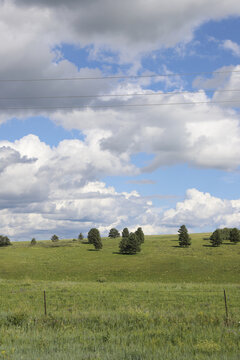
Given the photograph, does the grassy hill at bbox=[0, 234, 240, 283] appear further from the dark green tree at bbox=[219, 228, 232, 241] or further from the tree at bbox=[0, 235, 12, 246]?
the tree at bbox=[0, 235, 12, 246]

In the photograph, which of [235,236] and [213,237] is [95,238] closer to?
[213,237]

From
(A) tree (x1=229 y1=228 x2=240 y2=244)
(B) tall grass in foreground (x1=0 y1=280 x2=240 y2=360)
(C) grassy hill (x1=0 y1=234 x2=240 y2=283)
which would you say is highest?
(B) tall grass in foreground (x1=0 y1=280 x2=240 y2=360)

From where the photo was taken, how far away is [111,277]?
65.6 meters

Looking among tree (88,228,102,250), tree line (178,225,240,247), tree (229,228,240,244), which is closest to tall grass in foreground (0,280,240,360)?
tree (88,228,102,250)

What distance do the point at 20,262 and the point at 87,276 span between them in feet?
92.4

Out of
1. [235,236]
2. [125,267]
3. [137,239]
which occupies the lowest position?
[125,267]

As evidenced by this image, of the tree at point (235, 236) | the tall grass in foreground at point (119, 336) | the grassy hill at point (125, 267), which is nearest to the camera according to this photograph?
the tall grass in foreground at point (119, 336)

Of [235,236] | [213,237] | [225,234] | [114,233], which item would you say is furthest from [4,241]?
[235,236]

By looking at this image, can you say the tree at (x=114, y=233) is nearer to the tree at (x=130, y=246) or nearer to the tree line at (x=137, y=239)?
the tree line at (x=137, y=239)

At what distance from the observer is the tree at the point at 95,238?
11419 centimetres

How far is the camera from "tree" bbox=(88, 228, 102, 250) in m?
114

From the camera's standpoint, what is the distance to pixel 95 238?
11650 cm

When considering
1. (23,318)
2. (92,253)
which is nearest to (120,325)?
(23,318)

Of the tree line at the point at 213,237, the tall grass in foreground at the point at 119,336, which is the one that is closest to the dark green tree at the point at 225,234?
the tree line at the point at 213,237
